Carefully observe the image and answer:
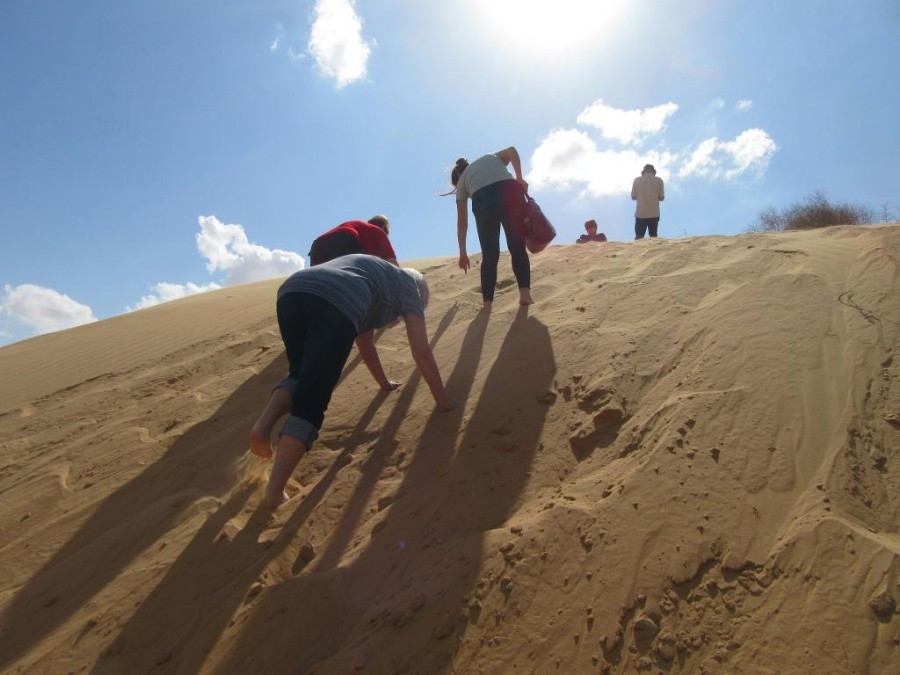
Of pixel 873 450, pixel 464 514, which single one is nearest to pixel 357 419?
pixel 464 514

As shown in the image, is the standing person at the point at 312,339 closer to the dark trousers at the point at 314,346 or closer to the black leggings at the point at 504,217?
the dark trousers at the point at 314,346

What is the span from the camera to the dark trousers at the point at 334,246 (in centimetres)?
327

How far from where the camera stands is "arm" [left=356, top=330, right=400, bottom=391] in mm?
2916

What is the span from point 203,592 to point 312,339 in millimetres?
976

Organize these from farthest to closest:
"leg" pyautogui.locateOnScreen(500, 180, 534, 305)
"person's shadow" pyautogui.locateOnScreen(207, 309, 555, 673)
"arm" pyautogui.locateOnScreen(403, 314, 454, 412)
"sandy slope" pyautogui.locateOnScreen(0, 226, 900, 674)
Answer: "leg" pyautogui.locateOnScreen(500, 180, 534, 305)
"arm" pyautogui.locateOnScreen(403, 314, 454, 412)
"person's shadow" pyautogui.locateOnScreen(207, 309, 555, 673)
"sandy slope" pyautogui.locateOnScreen(0, 226, 900, 674)

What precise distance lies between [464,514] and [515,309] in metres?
2.09

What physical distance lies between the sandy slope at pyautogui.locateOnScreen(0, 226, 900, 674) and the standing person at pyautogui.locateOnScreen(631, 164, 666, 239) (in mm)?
3840

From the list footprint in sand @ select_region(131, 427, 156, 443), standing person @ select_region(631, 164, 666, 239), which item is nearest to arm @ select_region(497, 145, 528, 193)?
footprint in sand @ select_region(131, 427, 156, 443)

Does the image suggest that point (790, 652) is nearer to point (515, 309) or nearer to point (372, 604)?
point (372, 604)

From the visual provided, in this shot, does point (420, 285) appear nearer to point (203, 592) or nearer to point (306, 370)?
point (306, 370)

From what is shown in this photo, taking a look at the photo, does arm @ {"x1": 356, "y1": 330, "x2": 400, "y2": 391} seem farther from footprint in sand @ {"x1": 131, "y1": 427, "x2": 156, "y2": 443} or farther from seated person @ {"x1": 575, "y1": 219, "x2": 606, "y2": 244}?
seated person @ {"x1": 575, "y1": 219, "x2": 606, "y2": 244}

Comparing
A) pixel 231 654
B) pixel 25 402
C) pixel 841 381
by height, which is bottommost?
pixel 231 654

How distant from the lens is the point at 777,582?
1.24 metres

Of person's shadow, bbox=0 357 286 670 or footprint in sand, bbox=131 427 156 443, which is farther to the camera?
footprint in sand, bbox=131 427 156 443
